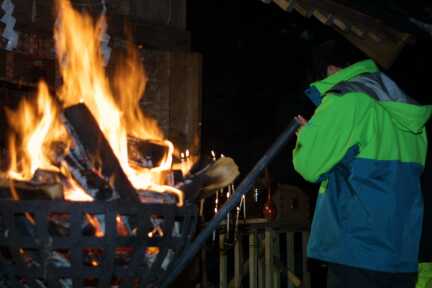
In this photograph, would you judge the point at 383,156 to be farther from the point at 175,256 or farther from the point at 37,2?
the point at 37,2

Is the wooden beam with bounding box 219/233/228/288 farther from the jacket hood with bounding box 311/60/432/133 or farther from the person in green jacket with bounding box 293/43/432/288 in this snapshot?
the jacket hood with bounding box 311/60/432/133

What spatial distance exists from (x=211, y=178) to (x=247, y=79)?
10423 mm

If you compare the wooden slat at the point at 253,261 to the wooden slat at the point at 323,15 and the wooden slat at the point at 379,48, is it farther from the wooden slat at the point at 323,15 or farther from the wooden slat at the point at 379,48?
the wooden slat at the point at 323,15

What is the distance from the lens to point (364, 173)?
2979 millimetres

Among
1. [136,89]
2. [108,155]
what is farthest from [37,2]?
[108,155]

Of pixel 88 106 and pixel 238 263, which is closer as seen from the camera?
pixel 88 106

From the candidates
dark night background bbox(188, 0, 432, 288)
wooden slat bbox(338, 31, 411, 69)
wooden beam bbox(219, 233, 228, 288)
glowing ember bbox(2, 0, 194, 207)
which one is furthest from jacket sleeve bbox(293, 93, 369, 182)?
dark night background bbox(188, 0, 432, 288)

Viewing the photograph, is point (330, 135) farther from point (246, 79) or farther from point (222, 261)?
point (246, 79)

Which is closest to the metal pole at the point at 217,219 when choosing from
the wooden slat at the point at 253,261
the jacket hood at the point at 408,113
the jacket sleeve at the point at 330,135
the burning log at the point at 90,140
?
the jacket sleeve at the point at 330,135

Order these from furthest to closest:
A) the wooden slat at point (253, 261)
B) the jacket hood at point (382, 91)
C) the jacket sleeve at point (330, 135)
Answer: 1. the wooden slat at point (253, 261)
2. the jacket hood at point (382, 91)
3. the jacket sleeve at point (330, 135)

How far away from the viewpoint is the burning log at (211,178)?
271 centimetres

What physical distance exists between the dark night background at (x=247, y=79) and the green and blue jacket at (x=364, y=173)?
708 cm

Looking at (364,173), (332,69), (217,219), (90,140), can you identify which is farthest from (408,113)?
(90,140)

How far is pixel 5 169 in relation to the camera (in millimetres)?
2889
